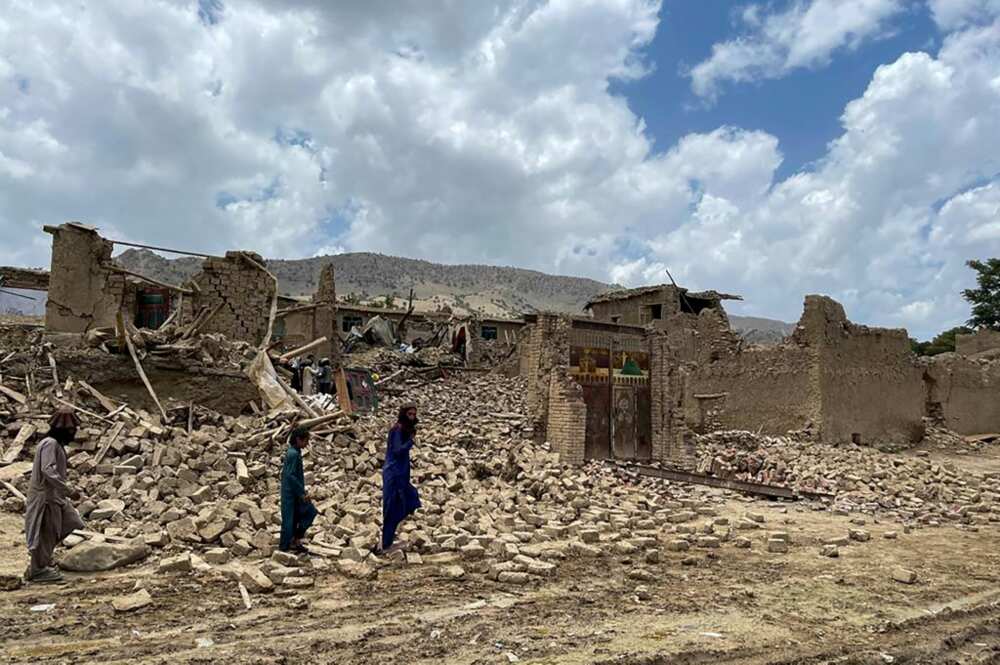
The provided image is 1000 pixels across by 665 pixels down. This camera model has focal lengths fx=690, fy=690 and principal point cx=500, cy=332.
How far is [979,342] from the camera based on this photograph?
26359 mm

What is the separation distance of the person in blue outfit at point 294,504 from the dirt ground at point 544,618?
2.23 feet

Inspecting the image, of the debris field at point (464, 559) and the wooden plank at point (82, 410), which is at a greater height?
the wooden plank at point (82, 410)

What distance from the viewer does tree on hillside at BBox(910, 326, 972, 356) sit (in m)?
35.0

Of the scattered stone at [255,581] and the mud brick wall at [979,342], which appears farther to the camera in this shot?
the mud brick wall at [979,342]

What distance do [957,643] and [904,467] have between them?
10085 mm

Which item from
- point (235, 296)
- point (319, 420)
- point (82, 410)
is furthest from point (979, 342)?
point (82, 410)

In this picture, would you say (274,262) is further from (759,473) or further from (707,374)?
(759,473)

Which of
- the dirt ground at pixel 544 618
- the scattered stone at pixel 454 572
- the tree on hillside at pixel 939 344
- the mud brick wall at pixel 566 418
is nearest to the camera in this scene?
the dirt ground at pixel 544 618

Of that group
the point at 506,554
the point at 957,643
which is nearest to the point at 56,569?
the point at 506,554

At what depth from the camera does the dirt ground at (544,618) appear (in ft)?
13.0

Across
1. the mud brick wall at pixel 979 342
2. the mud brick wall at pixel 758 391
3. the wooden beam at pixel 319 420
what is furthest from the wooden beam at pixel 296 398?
the mud brick wall at pixel 979 342

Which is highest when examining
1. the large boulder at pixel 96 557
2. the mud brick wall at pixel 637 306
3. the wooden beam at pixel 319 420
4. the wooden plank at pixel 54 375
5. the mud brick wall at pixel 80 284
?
the mud brick wall at pixel 637 306

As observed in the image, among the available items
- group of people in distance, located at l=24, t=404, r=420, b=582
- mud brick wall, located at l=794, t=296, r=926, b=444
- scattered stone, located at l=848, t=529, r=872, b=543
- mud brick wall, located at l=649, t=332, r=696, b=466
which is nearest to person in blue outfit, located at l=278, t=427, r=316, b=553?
group of people in distance, located at l=24, t=404, r=420, b=582

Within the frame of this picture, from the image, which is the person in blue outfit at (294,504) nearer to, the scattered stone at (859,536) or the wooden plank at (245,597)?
the wooden plank at (245,597)
